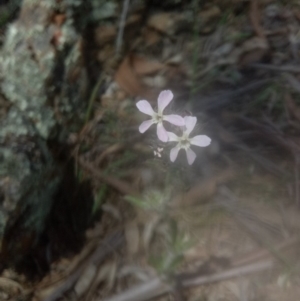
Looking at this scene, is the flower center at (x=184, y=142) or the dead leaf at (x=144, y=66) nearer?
the flower center at (x=184, y=142)

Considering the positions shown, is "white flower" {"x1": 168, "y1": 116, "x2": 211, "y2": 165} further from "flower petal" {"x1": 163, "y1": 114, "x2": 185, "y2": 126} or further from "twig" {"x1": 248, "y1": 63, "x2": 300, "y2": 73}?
"twig" {"x1": 248, "y1": 63, "x2": 300, "y2": 73}

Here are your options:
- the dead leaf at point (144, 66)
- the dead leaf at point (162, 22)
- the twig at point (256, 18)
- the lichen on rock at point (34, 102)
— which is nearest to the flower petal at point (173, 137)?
the lichen on rock at point (34, 102)

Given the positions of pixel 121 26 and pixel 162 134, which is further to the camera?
pixel 121 26

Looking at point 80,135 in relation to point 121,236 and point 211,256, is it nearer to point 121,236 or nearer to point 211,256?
point 121,236

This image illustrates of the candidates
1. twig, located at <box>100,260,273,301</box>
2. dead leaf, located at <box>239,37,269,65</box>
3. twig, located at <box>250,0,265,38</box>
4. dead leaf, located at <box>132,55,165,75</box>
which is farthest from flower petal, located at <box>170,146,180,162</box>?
twig, located at <box>250,0,265,38</box>

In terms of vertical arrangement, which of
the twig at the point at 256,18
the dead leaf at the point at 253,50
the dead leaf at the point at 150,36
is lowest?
the dead leaf at the point at 253,50

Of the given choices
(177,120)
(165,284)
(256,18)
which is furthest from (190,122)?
(256,18)

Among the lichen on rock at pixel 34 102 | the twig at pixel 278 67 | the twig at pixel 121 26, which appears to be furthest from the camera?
the twig at pixel 278 67

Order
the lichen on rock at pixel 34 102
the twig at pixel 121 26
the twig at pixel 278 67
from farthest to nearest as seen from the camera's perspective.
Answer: the twig at pixel 278 67 < the twig at pixel 121 26 < the lichen on rock at pixel 34 102

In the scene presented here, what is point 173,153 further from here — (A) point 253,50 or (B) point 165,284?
(A) point 253,50

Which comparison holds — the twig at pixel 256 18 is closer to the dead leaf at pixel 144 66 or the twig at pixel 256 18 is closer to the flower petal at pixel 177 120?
the dead leaf at pixel 144 66
